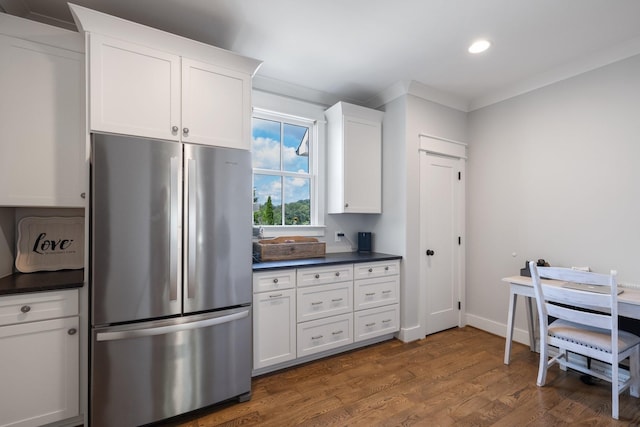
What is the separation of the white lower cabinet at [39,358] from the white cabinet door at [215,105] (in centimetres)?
127

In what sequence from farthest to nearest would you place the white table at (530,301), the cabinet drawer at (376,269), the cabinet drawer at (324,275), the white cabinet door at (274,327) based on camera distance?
1. the cabinet drawer at (376,269)
2. the cabinet drawer at (324,275)
3. the white cabinet door at (274,327)
4. the white table at (530,301)

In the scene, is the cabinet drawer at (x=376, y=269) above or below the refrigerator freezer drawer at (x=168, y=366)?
above

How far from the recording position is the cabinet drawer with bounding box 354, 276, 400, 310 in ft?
9.55

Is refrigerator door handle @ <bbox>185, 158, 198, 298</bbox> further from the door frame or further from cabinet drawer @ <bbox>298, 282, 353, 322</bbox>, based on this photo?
the door frame

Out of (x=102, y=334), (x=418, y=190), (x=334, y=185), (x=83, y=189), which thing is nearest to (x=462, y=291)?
(x=418, y=190)

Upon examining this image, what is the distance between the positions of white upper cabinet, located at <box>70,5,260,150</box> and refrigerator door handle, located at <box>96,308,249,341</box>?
3.95 feet

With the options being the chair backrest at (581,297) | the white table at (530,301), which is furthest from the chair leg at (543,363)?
the white table at (530,301)

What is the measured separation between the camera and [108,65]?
1814 mm

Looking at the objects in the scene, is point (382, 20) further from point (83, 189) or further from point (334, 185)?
point (83, 189)

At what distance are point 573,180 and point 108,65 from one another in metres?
3.84

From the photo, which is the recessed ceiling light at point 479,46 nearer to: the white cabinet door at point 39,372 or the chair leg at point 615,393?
the chair leg at point 615,393

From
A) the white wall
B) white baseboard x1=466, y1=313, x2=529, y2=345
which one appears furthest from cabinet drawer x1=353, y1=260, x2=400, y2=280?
white baseboard x1=466, y1=313, x2=529, y2=345

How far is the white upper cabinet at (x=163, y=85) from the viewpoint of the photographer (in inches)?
70.7

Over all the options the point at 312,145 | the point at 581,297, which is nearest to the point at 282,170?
the point at 312,145
